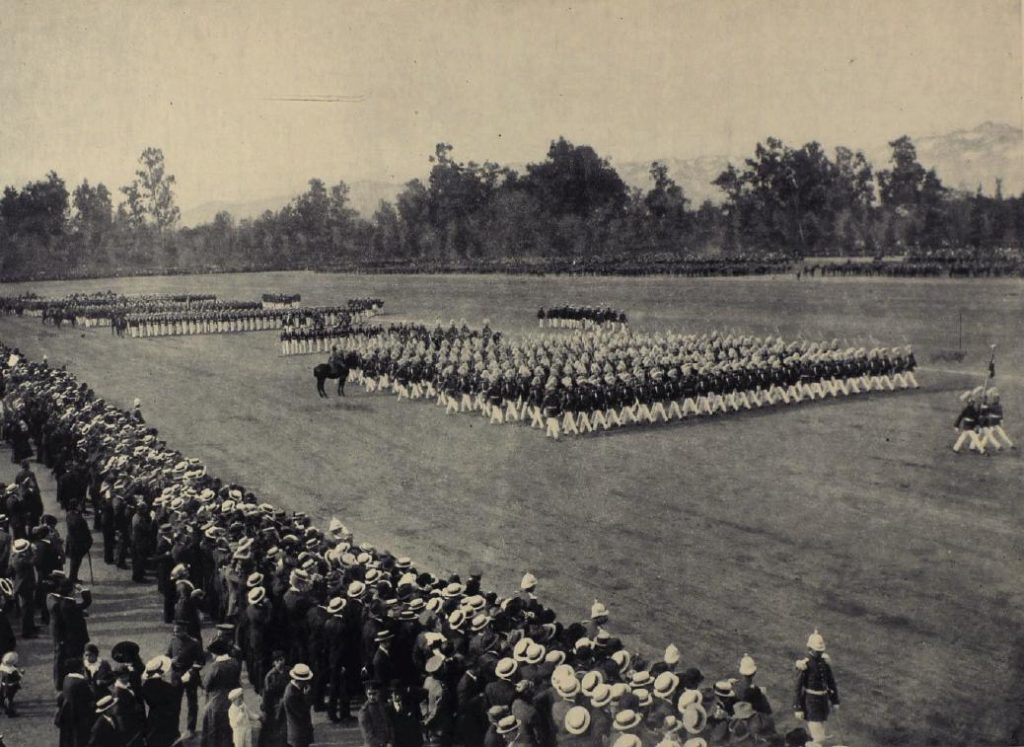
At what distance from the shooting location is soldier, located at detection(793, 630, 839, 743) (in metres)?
7.57

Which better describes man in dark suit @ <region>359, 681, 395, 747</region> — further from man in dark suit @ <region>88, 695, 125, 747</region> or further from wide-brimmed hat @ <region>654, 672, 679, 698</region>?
wide-brimmed hat @ <region>654, 672, 679, 698</region>

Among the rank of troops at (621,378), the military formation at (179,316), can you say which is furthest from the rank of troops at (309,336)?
the rank of troops at (621,378)

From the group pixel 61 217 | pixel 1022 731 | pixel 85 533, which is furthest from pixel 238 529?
pixel 61 217

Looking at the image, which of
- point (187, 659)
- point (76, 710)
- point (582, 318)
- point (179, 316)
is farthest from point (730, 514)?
point (179, 316)

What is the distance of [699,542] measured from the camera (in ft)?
42.2

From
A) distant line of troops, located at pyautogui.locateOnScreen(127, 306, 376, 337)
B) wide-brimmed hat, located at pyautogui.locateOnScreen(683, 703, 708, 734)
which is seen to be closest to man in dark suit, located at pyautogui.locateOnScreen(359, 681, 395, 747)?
wide-brimmed hat, located at pyautogui.locateOnScreen(683, 703, 708, 734)

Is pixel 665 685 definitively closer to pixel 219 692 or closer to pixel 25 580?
pixel 219 692

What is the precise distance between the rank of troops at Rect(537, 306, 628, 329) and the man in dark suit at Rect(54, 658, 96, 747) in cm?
3150

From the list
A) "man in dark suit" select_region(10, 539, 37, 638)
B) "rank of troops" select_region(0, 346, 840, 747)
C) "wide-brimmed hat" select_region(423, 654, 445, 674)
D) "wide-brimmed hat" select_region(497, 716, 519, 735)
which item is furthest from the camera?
"man in dark suit" select_region(10, 539, 37, 638)

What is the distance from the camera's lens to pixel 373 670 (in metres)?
8.01

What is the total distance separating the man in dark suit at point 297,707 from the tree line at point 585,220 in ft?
201

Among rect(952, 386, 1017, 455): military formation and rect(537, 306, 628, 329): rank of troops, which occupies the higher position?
rect(537, 306, 628, 329): rank of troops

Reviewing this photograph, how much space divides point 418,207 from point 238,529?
4210 inches

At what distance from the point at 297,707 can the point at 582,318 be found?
1328 inches
